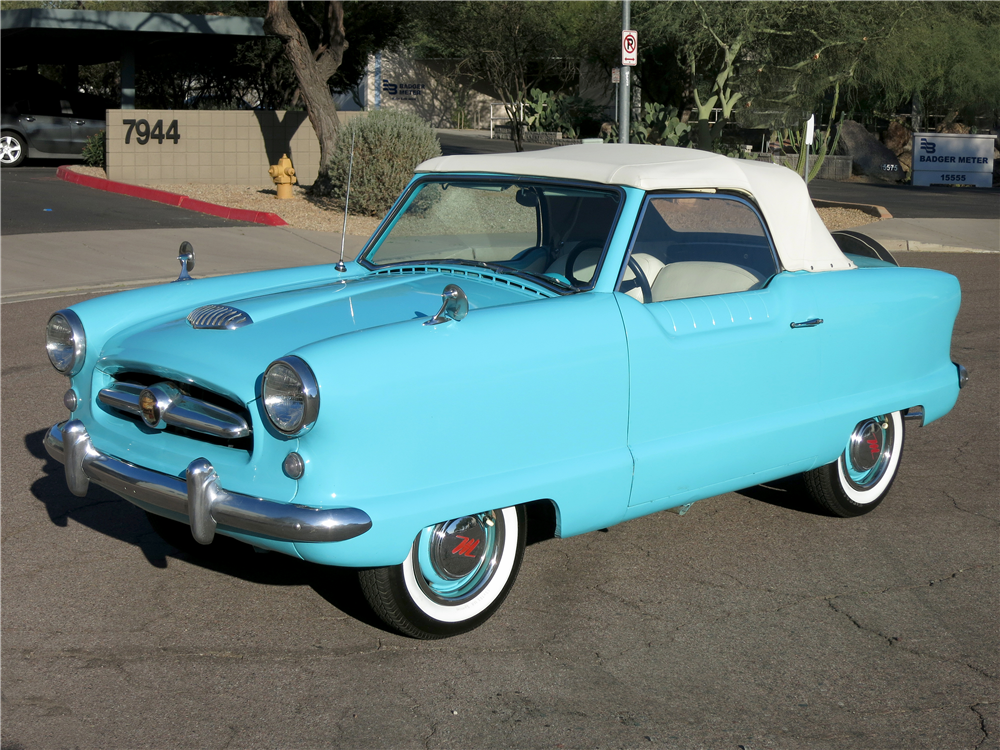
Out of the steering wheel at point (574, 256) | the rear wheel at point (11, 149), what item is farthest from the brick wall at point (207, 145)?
the steering wheel at point (574, 256)

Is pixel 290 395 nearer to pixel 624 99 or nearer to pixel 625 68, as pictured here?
pixel 625 68

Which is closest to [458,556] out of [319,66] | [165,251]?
[165,251]

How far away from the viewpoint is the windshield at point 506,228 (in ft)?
13.8

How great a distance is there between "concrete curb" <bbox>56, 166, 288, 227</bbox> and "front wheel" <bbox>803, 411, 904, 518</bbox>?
12698 millimetres

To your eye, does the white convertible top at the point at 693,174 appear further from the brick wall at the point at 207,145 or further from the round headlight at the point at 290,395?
the brick wall at the point at 207,145

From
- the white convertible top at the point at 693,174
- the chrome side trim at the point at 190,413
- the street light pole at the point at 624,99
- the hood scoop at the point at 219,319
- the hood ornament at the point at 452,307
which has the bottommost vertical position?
the chrome side trim at the point at 190,413

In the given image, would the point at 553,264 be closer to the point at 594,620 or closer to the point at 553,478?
the point at 553,478

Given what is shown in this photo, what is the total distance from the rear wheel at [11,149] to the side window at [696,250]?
70.6 feet

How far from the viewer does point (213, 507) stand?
130 inches

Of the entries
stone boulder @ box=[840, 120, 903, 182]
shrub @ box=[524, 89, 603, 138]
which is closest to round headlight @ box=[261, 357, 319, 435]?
stone boulder @ box=[840, 120, 903, 182]

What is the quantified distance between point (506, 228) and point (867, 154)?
98.0 ft

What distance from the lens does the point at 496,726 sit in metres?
3.18

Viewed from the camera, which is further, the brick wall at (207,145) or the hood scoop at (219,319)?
the brick wall at (207,145)

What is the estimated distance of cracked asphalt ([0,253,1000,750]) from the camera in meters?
3.18
